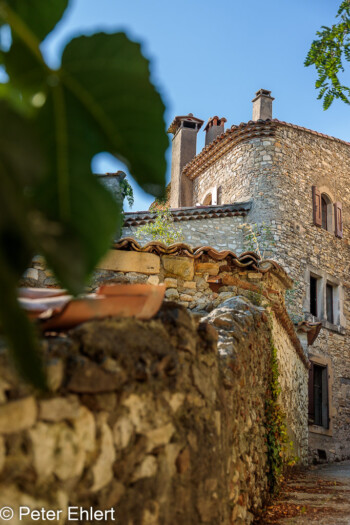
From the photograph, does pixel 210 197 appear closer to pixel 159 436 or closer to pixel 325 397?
pixel 325 397

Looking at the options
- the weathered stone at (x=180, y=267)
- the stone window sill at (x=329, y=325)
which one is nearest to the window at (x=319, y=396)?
the stone window sill at (x=329, y=325)

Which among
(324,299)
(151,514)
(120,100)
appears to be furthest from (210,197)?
(120,100)

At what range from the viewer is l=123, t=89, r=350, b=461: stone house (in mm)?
13492

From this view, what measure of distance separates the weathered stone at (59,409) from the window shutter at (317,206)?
13.9 metres

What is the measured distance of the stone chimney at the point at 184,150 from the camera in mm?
18125

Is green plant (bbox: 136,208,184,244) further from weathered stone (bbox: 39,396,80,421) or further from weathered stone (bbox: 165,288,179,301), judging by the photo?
weathered stone (bbox: 39,396,80,421)

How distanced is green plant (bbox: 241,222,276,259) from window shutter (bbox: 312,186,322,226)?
1.81 metres

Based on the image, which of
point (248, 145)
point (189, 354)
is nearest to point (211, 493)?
point (189, 354)

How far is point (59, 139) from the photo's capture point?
0.40 m

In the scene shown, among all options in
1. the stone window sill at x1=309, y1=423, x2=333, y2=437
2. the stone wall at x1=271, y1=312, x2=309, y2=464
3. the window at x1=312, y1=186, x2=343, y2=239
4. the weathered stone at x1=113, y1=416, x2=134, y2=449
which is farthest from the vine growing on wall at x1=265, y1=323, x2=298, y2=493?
the window at x1=312, y1=186, x2=343, y2=239

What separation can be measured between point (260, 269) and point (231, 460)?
113 inches

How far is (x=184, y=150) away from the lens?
19.3 meters

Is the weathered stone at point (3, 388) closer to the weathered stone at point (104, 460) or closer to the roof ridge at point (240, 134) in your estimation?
the weathered stone at point (104, 460)

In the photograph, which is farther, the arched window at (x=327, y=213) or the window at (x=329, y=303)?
the arched window at (x=327, y=213)
